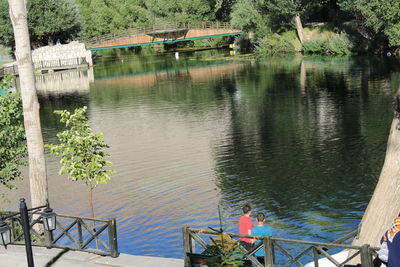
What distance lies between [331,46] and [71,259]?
72.0 meters

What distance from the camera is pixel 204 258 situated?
13703 mm

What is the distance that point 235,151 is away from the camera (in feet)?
110

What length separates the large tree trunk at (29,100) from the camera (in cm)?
1980

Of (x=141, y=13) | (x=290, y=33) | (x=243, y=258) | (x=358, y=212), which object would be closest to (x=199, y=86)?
(x=290, y=33)

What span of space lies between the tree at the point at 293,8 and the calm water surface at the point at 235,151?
21.2 m

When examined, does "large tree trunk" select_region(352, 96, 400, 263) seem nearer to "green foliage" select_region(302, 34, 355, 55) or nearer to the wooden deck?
"green foliage" select_region(302, 34, 355, 55)

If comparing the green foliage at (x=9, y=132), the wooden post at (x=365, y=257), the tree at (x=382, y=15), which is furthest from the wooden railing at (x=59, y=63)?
the wooden post at (x=365, y=257)

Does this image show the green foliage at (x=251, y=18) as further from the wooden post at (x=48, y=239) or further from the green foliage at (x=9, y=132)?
the wooden post at (x=48, y=239)

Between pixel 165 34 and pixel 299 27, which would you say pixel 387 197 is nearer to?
pixel 299 27

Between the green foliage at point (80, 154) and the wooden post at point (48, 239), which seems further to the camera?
the green foliage at point (80, 154)

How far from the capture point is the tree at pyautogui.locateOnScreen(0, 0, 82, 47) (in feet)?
327

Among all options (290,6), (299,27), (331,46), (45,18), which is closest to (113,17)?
(45,18)

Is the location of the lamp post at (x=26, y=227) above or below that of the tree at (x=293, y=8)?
below

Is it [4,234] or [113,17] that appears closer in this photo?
[4,234]
